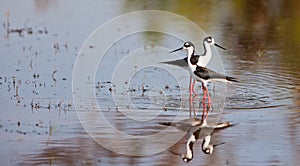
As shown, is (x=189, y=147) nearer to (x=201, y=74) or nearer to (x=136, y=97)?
(x=201, y=74)

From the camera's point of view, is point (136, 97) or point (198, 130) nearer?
point (198, 130)

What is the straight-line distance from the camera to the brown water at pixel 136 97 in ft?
27.4

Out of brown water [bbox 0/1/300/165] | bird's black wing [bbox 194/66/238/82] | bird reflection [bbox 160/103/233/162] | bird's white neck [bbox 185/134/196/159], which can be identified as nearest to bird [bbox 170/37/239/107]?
bird's black wing [bbox 194/66/238/82]

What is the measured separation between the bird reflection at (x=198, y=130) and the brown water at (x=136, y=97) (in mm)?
82

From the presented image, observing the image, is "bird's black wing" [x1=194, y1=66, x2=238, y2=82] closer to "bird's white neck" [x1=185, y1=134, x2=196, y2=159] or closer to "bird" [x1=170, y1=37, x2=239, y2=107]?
"bird" [x1=170, y1=37, x2=239, y2=107]

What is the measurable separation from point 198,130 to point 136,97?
1.73 metres

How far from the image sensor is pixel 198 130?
9.35m

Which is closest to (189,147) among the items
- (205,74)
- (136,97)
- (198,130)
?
(198,130)

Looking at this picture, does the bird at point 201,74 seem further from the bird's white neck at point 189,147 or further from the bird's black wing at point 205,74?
the bird's white neck at point 189,147

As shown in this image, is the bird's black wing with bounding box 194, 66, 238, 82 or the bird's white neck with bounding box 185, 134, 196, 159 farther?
the bird's black wing with bounding box 194, 66, 238, 82

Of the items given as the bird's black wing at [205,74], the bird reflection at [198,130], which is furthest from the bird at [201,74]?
the bird reflection at [198,130]

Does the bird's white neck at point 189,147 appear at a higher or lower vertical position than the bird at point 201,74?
lower

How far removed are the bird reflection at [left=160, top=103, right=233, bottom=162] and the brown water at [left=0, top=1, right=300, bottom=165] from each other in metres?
0.08

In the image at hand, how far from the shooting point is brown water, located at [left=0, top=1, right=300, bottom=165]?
27.4 feet
